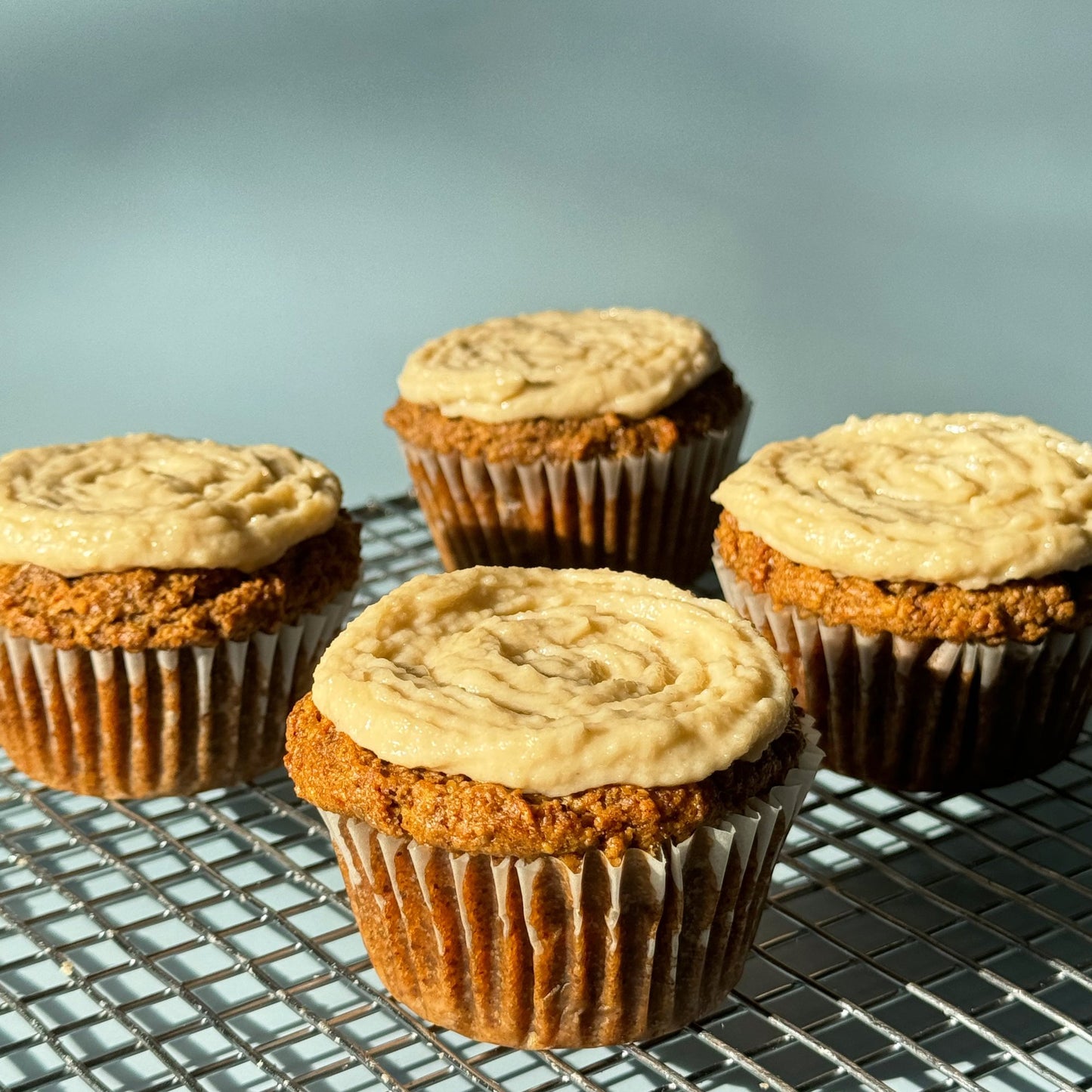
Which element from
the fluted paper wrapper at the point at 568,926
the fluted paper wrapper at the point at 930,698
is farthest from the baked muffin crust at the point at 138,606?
the fluted paper wrapper at the point at 930,698

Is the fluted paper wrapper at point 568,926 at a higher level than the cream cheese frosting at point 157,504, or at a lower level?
lower

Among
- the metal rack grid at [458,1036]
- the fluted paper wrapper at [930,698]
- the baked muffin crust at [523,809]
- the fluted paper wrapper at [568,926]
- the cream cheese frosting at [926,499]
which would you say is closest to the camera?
the baked muffin crust at [523,809]

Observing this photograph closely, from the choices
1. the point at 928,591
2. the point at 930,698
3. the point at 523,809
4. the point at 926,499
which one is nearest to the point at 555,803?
the point at 523,809

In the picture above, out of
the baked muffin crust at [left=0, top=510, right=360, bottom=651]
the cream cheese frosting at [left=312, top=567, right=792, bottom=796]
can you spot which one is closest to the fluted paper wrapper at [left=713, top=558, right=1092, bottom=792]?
the cream cheese frosting at [left=312, top=567, right=792, bottom=796]

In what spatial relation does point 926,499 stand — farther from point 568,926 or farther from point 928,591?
point 568,926

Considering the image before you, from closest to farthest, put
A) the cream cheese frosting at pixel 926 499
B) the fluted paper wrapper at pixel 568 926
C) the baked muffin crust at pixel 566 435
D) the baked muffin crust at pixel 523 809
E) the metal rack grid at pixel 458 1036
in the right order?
the baked muffin crust at pixel 523 809 → the fluted paper wrapper at pixel 568 926 → the metal rack grid at pixel 458 1036 → the cream cheese frosting at pixel 926 499 → the baked muffin crust at pixel 566 435

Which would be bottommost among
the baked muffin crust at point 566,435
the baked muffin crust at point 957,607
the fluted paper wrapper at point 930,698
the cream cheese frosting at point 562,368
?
the fluted paper wrapper at point 930,698

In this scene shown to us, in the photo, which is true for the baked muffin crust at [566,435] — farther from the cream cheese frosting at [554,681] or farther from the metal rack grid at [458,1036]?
the metal rack grid at [458,1036]

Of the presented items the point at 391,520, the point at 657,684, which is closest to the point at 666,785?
the point at 657,684
